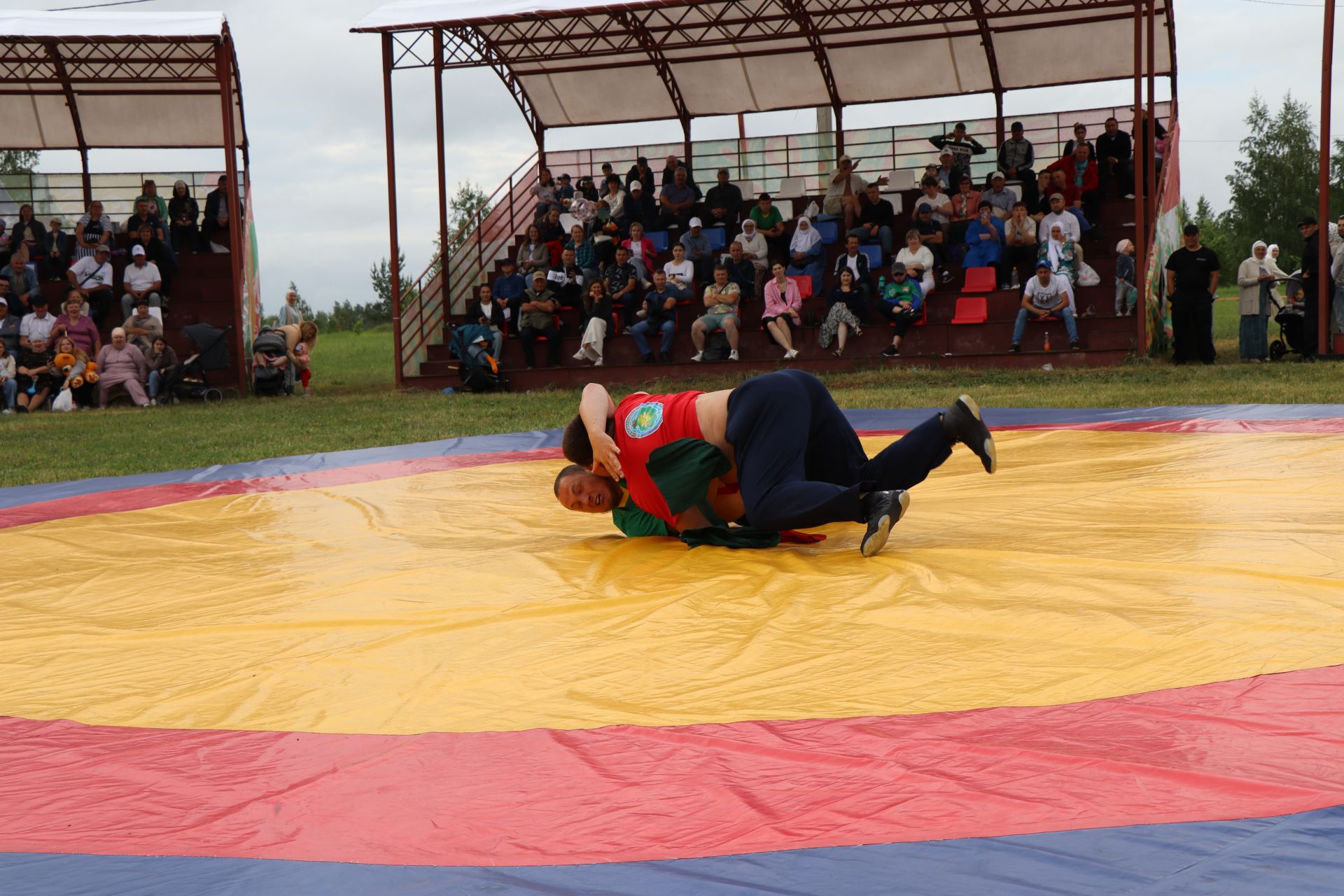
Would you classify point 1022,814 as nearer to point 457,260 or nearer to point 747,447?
point 747,447

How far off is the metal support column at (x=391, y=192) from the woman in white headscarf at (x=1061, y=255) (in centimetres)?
731

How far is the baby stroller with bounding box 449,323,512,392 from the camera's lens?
13320mm

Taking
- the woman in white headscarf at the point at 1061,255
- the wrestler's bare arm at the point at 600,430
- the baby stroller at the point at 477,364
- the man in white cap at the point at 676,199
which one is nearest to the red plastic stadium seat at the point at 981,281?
the woman in white headscarf at the point at 1061,255

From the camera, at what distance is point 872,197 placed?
572 inches

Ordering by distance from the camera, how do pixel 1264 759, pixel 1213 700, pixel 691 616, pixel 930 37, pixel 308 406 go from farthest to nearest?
1. pixel 930 37
2. pixel 308 406
3. pixel 691 616
4. pixel 1213 700
5. pixel 1264 759

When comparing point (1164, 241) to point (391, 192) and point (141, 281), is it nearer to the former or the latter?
point (391, 192)

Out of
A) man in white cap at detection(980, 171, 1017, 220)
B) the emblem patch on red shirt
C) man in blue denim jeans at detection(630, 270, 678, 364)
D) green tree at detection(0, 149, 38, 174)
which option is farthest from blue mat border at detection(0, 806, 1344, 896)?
green tree at detection(0, 149, 38, 174)

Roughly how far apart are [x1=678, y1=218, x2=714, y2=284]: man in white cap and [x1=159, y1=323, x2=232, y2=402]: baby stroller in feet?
18.1

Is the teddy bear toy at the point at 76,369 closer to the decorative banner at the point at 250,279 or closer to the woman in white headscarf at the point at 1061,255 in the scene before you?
the decorative banner at the point at 250,279

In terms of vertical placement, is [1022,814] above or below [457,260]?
below

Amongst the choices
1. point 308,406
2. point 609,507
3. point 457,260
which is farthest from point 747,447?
point 457,260

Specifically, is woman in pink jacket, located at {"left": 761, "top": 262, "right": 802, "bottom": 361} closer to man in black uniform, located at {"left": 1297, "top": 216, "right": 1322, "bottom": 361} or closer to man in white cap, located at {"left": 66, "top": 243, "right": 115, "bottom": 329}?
man in black uniform, located at {"left": 1297, "top": 216, "right": 1322, "bottom": 361}

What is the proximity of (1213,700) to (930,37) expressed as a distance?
1602cm

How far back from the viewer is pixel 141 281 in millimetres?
15008
